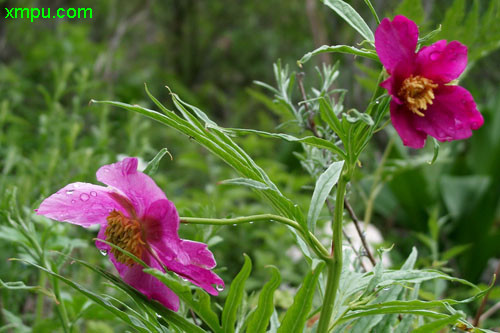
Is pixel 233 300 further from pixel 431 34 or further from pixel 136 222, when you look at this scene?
pixel 431 34

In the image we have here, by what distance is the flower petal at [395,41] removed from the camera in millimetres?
436

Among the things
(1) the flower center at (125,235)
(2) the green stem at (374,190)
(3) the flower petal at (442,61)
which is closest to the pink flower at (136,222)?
(1) the flower center at (125,235)

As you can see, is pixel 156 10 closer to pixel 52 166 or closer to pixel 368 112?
pixel 52 166

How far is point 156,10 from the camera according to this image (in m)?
4.36

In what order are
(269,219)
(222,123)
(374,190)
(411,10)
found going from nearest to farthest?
(269,219), (411,10), (374,190), (222,123)

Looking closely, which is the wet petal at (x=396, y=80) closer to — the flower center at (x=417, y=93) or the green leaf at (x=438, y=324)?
the flower center at (x=417, y=93)

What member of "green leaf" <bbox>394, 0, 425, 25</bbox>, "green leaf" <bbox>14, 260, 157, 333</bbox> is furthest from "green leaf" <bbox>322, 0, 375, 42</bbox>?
"green leaf" <bbox>394, 0, 425, 25</bbox>

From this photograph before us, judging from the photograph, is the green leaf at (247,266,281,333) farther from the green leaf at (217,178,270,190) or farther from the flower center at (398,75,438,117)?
the flower center at (398,75,438,117)

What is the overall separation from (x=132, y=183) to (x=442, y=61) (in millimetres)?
268

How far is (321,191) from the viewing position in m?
0.48

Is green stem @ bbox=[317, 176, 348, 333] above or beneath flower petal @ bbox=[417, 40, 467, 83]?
beneath

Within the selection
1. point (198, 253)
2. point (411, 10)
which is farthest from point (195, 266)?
point (411, 10)

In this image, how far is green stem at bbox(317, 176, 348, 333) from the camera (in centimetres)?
46

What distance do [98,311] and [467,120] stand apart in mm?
454
